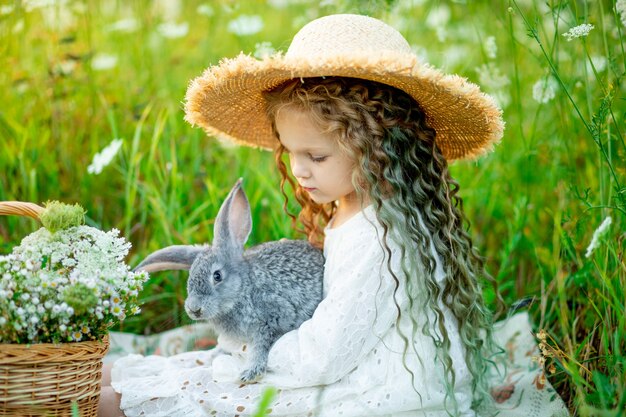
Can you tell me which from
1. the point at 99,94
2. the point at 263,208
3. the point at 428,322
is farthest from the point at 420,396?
the point at 99,94

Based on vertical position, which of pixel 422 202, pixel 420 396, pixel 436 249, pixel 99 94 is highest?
pixel 99 94

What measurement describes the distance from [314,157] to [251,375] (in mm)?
870

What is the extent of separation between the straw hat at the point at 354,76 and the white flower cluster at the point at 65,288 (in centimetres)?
74

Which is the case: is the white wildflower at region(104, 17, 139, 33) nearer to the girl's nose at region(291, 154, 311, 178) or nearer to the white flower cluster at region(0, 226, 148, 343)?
the girl's nose at region(291, 154, 311, 178)

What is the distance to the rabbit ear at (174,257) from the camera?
279 cm

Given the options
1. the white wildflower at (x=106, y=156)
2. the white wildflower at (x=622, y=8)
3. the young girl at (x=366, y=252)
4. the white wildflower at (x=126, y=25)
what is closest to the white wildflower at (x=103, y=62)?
the white wildflower at (x=126, y=25)

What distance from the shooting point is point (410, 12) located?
4.05m

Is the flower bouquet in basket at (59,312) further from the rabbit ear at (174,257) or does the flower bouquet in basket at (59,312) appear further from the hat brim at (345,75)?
the hat brim at (345,75)

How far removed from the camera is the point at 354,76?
2.51 metres

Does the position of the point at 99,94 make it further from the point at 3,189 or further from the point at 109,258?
the point at 109,258

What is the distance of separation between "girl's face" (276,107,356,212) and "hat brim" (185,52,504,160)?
174 mm

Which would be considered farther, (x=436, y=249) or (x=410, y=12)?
(x=410, y=12)

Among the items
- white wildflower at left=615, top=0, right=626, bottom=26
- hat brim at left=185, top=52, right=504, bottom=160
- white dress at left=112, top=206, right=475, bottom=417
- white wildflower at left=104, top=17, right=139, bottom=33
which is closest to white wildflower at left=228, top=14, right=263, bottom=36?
white wildflower at left=104, top=17, right=139, bottom=33

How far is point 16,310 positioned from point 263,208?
2.11m
